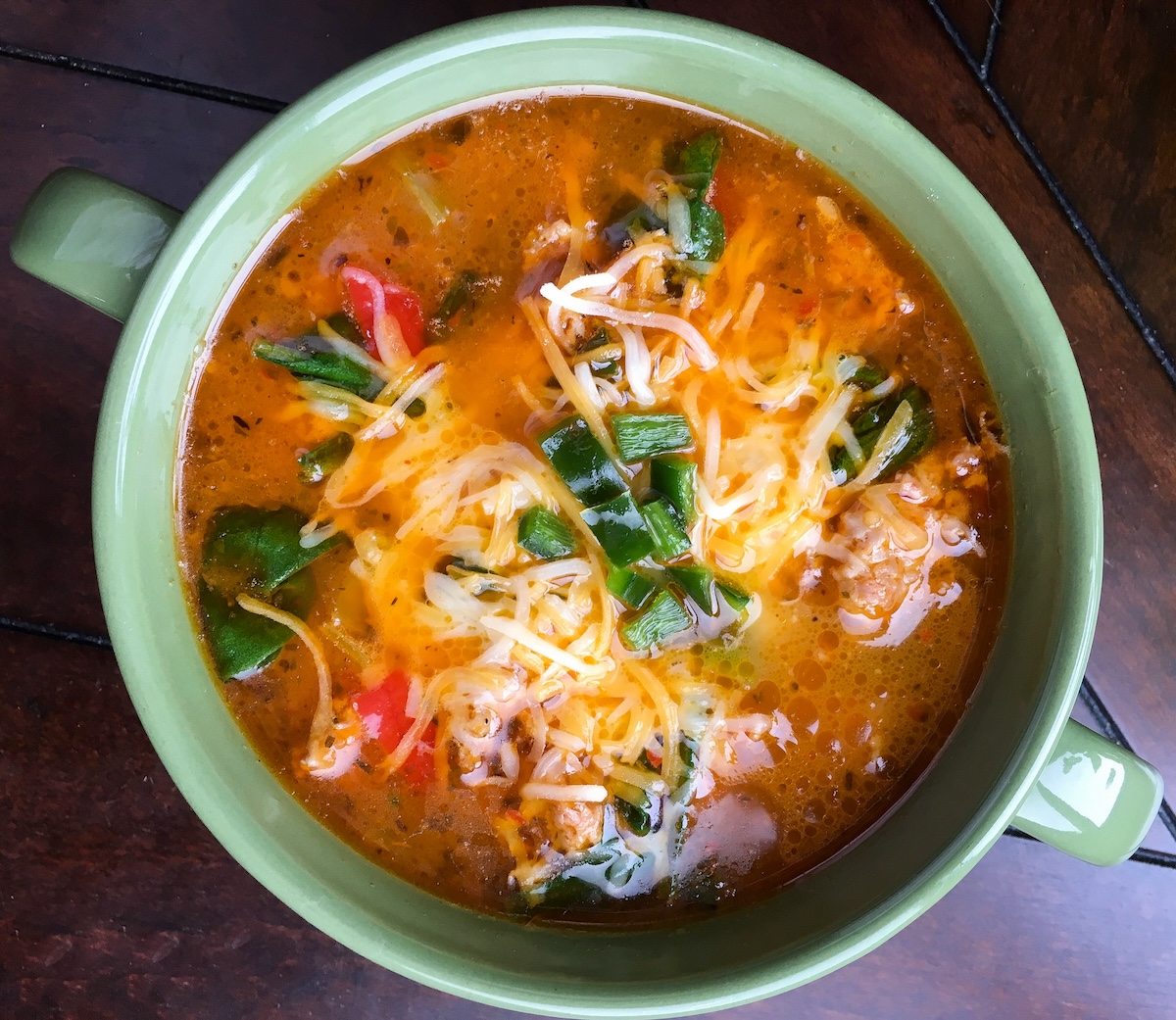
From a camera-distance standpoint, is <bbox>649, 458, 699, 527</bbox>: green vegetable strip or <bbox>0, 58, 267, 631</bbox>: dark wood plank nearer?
<bbox>649, 458, 699, 527</bbox>: green vegetable strip

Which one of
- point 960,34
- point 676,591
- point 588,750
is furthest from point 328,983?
point 960,34

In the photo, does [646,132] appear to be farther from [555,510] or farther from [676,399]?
[555,510]

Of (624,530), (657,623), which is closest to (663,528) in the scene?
(624,530)

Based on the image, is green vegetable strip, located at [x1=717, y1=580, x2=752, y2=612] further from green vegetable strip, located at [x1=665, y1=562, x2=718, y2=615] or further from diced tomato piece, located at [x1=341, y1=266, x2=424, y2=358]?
diced tomato piece, located at [x1=341, y1=266, x2=424, y2=358]

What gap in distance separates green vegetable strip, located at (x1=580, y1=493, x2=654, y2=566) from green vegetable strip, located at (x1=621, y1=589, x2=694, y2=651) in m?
0.09

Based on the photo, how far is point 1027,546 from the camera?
1.63 metres

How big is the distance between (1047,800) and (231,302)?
155 centimetres

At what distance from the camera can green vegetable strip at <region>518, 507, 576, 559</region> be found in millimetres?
1687

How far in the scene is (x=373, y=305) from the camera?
1.67 meters

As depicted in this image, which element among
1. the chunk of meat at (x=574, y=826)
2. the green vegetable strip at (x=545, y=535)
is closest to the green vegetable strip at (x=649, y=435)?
the green vegetable strip at (x=545, y=535)

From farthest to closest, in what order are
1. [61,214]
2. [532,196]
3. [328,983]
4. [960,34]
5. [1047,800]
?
[328,983], [960,34], [532,196], [1047,800], [61,214]

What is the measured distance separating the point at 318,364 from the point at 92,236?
1.23ft

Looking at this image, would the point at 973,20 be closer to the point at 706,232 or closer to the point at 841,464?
the point at 706,232

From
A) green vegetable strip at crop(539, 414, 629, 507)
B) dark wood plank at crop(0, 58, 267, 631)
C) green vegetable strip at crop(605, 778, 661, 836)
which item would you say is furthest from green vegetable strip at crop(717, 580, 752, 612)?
dark wood plank at crop(0, 58, 267, 631)
